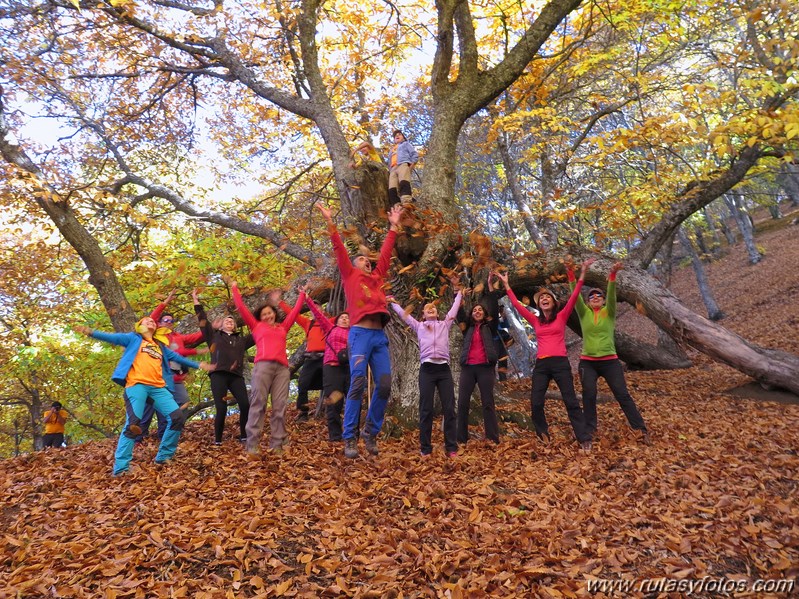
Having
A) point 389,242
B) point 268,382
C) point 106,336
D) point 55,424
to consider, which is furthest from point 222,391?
point 55,424

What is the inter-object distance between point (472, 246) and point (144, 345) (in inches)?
203

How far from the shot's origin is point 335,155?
9.04 metres

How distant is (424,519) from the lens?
13.8 feet

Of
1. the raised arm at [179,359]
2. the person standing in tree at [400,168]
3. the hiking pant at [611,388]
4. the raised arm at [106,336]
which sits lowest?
the hiking pant at [611,388]

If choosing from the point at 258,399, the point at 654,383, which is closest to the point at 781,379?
the point at 654,383

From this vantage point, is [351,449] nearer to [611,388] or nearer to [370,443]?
[370,443]

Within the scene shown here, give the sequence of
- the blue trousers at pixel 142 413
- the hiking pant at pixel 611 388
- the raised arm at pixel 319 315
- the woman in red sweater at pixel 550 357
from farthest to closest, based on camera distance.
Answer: the raised arm at pixel 319 315 < the hiking pant at pixel 611 388 < the woman in red sweater at pixel 550 357 < the blue trousers at pixel 142 413

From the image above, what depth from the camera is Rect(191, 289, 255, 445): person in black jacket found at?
23.1ft

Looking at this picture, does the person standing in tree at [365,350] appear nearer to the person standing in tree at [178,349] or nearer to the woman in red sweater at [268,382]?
the woman in red sweater at [268,382]

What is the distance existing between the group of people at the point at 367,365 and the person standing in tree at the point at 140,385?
1 centimetres

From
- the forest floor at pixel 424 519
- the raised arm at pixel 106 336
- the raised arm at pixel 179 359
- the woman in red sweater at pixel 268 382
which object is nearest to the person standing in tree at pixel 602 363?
the forest floor at pixel 424 519

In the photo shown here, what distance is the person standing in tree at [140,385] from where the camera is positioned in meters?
5.60

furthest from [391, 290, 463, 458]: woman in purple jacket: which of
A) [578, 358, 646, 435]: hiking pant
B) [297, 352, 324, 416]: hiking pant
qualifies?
[297, 352, 324, 416]: hiking pant

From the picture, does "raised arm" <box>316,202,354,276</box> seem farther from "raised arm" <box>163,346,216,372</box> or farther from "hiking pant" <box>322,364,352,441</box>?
"raised arm" <box>163,346,216,372</box>
